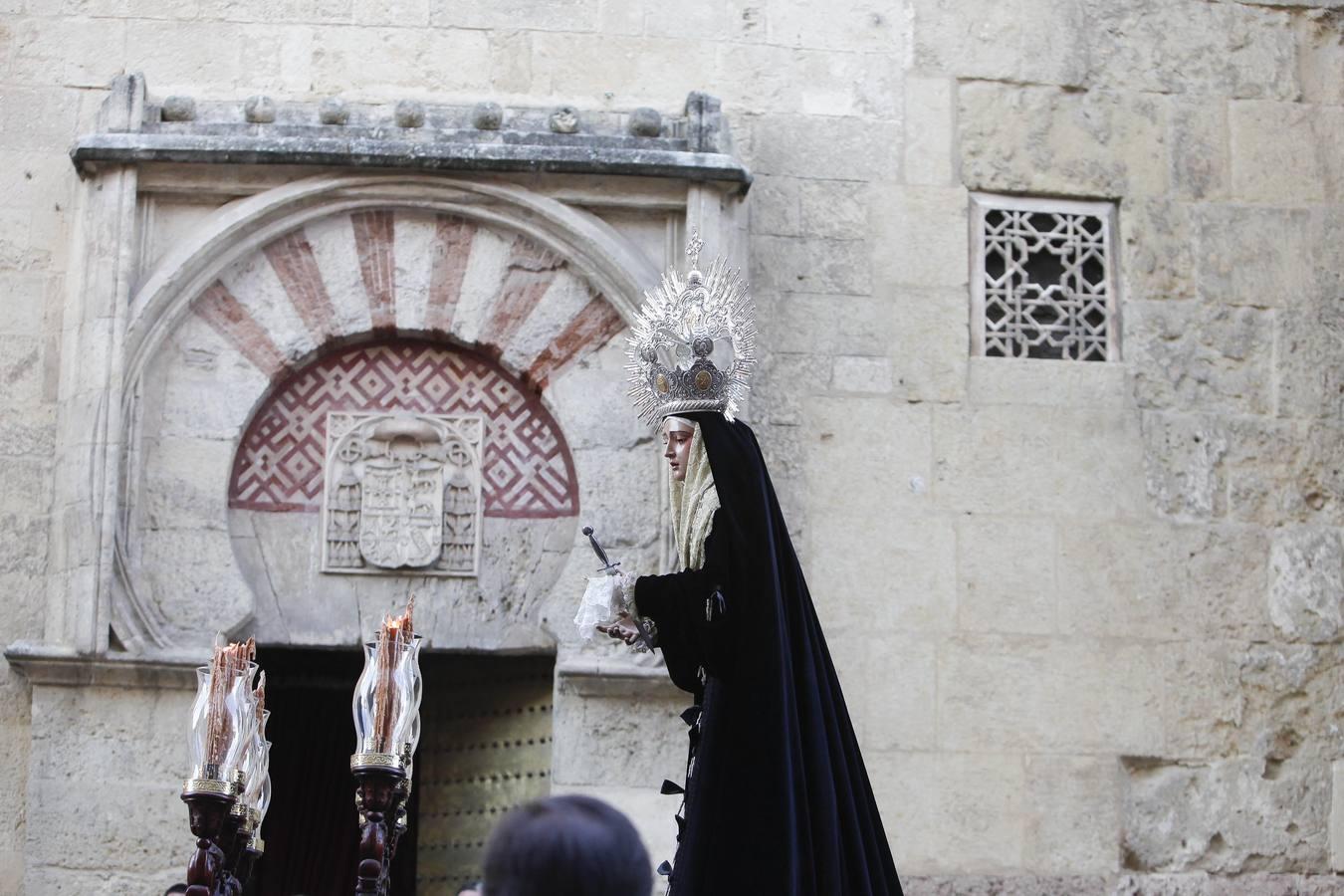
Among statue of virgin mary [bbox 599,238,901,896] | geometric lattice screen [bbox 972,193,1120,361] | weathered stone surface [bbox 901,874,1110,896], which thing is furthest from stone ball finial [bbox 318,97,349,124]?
weathered stone surface [bbox 901,874,1110,896]

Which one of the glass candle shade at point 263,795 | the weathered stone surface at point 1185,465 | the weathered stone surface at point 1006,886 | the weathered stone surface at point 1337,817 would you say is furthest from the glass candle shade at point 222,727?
the weathered stone surface at point 1337,817

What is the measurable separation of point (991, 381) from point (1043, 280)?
1.33 ft

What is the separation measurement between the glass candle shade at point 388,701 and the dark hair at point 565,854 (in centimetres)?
191

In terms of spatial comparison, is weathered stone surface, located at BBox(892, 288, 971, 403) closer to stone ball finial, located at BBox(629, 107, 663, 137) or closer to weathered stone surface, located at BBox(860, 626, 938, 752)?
weathered stone surface, located at BBox(860, 626, 938, 752)

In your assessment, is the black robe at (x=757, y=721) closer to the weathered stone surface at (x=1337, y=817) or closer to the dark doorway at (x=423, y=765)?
the dark doorway at (x=423, y=765)

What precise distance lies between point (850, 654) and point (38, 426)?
245cm

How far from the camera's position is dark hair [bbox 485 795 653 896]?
252 centimetres

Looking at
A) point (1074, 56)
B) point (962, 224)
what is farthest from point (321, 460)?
point (1074, 56)

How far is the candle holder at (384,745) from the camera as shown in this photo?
4391mm

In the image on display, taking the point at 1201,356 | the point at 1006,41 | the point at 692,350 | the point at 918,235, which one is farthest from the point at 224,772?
the point at 1006,41

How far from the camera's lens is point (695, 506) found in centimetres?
468

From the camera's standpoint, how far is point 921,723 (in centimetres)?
648

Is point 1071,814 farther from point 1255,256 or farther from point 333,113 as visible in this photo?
point 333,113

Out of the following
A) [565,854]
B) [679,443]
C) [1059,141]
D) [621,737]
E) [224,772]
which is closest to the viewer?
[565,854]
